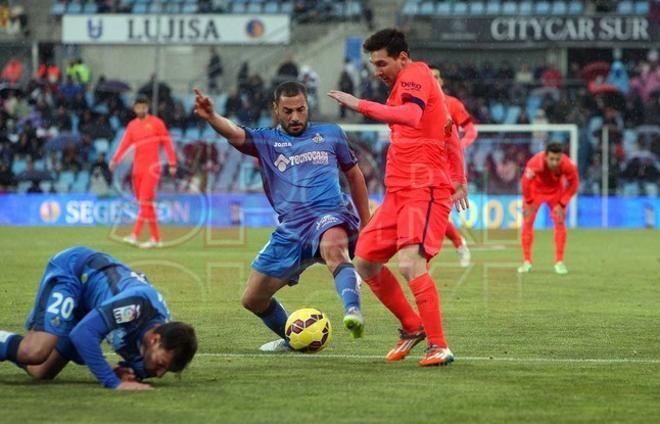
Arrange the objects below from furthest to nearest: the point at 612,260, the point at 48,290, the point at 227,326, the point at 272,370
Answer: the point at 612,260 → the point at 227,326 → the point at 272,370 → the point at 48,290

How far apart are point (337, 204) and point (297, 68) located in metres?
24.3

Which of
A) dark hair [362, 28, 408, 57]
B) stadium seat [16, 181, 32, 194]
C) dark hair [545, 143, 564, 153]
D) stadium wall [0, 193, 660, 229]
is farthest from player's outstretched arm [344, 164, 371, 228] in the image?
stadium seat [16, 181, 32, 194]

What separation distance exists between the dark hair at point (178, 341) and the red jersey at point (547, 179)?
11772 mm

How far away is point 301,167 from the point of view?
9.55 metres

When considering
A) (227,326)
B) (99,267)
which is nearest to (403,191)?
(99,267)

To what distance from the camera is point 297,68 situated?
110 feet

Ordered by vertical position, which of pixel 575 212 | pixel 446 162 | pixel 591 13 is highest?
pixel 591 13

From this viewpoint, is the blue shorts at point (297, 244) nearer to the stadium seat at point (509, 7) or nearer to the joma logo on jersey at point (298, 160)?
the joma logo on jersey at point (298, 160)

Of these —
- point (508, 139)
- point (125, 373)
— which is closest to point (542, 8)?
point (508, 139)

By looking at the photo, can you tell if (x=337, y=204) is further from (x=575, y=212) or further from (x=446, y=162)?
(x=575, y=212)

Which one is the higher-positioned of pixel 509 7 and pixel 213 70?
pixel 509 7

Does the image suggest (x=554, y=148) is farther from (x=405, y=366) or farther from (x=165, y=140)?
(x=405, y=366)

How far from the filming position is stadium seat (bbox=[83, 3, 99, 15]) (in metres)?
36.5

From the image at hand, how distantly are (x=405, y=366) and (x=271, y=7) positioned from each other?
28723mm
